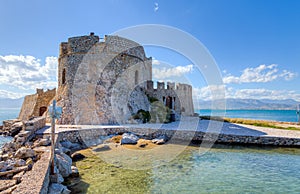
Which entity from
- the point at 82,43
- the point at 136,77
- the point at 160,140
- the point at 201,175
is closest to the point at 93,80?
the point at 82,43

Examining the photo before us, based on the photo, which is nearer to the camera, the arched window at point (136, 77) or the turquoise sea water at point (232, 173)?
the turquoise sea water at point (232, 173)

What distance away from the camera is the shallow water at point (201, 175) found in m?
5.71

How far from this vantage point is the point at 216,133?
38.5ft

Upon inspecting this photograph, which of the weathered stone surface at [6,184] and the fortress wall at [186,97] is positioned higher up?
the fortress wall at [186,97]

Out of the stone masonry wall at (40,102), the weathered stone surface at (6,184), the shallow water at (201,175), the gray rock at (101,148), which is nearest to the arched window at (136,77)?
the gray rock at (101,148)

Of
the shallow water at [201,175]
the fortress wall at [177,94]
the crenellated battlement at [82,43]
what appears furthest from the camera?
the fortress wall at [177,94]

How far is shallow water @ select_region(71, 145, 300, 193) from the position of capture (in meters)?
5.71

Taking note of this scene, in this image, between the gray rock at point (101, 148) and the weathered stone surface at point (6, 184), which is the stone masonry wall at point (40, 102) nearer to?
the gray rock at point (101, 148)

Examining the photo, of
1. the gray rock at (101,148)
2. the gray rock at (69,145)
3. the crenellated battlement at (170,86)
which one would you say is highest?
the crenellated battlement at (170,86)

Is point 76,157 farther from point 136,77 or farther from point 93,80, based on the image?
point 136,77

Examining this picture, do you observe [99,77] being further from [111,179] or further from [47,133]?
[111,179]

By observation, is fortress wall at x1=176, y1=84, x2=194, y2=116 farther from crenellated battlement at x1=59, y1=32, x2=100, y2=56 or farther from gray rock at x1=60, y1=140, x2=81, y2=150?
gray rock at x1=60, y1=140, x2=81, y2=150

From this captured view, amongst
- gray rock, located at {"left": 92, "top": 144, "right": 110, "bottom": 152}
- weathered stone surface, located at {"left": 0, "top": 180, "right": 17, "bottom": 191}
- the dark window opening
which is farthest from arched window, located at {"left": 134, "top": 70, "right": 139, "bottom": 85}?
weathered stone surface, located at {"left": 0, "top": 180, "right": 17, "bottom": 191}

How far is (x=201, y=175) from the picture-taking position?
6.83m
